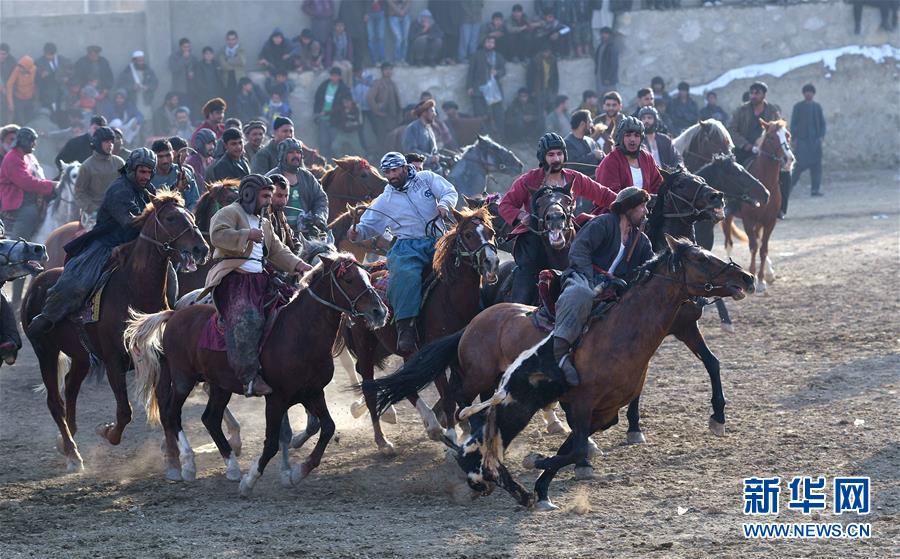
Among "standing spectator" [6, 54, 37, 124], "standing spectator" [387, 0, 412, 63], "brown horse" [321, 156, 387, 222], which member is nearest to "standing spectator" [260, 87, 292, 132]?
"standing spectator" [387, 0, 412, 63]

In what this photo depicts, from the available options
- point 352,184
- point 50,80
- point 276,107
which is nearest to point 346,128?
point 276,107

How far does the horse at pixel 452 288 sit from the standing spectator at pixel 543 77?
50.3 feet

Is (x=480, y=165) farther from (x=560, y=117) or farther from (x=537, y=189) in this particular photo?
(x=537, y=189)

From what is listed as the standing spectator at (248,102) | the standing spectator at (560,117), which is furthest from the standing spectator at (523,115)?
the standing spectator at (248,102)

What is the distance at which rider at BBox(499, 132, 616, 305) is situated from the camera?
10047 mm

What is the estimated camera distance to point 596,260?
9086 millimetres

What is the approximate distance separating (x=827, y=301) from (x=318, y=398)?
823 centimetres

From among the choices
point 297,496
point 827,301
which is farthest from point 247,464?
point 827,301

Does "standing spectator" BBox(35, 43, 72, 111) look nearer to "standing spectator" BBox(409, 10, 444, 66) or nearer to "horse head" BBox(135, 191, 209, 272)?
"standing spectator" BBox(409, 10, 444, 66)

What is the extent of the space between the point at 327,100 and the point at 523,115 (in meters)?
3.90

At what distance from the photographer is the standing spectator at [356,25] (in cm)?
2523

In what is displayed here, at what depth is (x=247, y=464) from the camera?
1002cm

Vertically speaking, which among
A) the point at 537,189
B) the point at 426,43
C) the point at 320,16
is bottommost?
the point at 537,189

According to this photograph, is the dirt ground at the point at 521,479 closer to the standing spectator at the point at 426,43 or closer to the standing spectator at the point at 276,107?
the standing spectator at the point at 276,107
